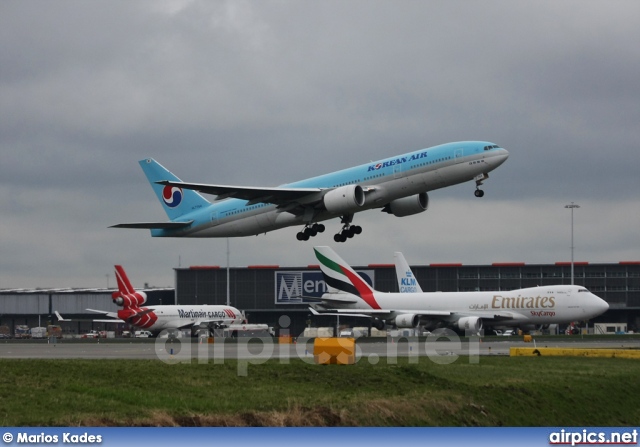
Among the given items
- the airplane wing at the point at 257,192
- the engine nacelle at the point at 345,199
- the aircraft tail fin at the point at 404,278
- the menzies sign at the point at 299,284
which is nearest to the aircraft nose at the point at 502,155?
the engine nacelle at the point at 345,199

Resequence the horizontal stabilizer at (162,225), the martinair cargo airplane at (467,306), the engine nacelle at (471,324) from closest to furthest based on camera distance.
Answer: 1. the horizontal stabilizer at (162,225)
2. the engine nacelle at (471,324)
3. the martinair cargo airplane at (467,306)

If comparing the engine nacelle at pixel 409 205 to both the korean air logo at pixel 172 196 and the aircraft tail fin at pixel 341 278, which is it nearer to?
the korean air logo at pixel 172 196

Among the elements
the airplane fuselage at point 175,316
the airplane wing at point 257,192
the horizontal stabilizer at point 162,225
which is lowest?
the airplane fuselage at point 175,316

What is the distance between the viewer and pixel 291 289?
138250 mm

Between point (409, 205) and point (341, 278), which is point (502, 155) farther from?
point (341, 278)

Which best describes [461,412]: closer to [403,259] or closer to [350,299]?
[350,299]

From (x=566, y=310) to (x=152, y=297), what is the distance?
267 feet

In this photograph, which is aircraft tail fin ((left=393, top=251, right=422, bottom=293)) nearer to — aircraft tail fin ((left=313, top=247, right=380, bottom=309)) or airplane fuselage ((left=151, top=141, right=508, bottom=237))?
aircraft tail fin ((left=313, top=247, right=380, bottom=309))

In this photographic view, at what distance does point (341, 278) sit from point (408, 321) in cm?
1460

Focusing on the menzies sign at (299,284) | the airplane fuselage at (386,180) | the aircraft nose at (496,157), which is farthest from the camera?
the menzies sign at (299,284)

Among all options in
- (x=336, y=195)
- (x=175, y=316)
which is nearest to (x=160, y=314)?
(x=175, y=316)

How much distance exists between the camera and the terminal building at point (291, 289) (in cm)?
13210

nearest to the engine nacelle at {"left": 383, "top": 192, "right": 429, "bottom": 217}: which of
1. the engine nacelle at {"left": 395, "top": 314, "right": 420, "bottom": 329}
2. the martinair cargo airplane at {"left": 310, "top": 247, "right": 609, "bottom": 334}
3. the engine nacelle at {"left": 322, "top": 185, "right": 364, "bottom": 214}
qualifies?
the engine nacelle at {"left": 322, "top": 185, "right": 364, "bottom": 214}

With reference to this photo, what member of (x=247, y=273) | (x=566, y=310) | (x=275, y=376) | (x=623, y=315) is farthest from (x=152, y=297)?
(x=275, y=376)
